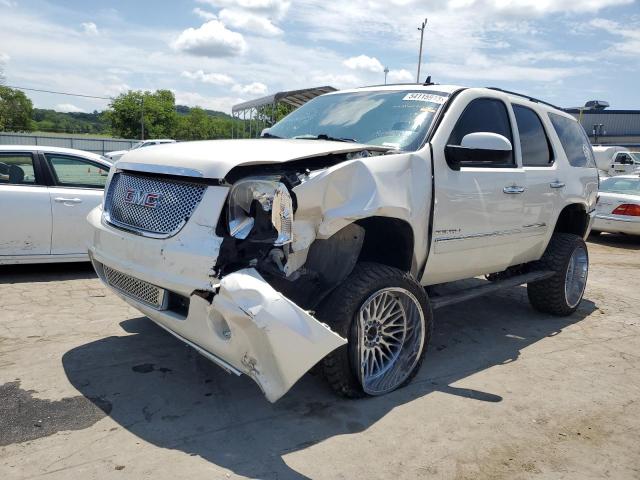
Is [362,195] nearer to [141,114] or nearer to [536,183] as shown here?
[536,183]

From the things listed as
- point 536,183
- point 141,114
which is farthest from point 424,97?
point 141,114

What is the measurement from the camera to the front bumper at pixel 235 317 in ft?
8.80

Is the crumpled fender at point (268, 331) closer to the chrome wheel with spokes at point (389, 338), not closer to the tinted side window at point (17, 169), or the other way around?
the chrome wheel with spokes at point (389, 338)

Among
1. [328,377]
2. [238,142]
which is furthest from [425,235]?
[238,142]

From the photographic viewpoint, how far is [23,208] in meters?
5.85

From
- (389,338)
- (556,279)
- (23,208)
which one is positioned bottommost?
(389,338)

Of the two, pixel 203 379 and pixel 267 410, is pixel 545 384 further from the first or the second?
pixel 203 379

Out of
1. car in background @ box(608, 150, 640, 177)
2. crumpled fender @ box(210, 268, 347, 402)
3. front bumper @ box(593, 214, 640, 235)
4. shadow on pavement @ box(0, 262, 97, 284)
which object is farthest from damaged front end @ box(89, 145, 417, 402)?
car in background @ box(608, 150, 640, 177)

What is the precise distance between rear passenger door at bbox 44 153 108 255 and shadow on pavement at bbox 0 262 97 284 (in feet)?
1.03

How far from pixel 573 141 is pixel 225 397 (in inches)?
174

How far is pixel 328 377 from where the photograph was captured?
10.9ft

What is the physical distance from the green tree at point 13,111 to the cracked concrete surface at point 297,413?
6759 centimetres

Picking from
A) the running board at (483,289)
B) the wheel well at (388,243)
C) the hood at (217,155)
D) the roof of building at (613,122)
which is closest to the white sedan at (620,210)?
the running board at (483,289)

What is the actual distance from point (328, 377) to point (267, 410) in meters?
0.42
